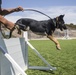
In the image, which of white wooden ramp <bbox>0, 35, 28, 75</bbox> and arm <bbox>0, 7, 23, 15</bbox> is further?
arm <bbox>0, 7, 23, 15</bbox>

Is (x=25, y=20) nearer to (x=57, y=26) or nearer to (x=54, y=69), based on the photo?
(x=57, y=26)

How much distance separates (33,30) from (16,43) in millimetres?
473

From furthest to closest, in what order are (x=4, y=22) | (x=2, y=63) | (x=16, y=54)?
(x=16, y=54) < (x=2, y=63) < (x=4, y=22)

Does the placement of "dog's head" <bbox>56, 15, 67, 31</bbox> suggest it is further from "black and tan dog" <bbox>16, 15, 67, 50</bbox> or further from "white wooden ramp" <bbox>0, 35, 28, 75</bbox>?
"white wooden ramp" <bbox>0, 35, 28, 75</bbox>

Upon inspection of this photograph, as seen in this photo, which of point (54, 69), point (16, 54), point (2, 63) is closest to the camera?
point (2, 63)

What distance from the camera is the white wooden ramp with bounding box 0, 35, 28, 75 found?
3.63 m

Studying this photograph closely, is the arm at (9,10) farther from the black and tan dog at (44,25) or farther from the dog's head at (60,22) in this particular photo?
the dog's head at (60,22)

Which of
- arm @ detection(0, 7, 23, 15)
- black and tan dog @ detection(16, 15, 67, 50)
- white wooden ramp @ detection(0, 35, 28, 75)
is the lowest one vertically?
white wooden ramp @ detection(0, 35, 28, 75)

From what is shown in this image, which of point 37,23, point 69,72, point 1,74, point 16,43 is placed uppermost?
point 37,23

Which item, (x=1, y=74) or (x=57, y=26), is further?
(x=57, y=26)

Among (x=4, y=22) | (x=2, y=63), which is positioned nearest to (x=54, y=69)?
(x=2, y=63)

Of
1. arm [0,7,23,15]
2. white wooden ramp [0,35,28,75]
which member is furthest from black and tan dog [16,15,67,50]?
arm [0,7,23,15]

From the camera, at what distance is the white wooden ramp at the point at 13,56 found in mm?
3633

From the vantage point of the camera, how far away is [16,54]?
A: 5.00m
